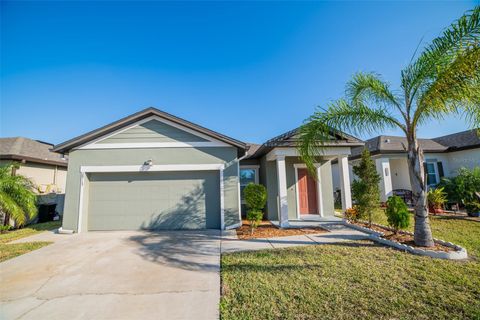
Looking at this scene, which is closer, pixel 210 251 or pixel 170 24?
pixel 210 251

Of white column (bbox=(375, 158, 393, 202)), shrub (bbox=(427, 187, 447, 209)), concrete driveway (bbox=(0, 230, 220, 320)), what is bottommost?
concrete driveway (bbox=(0, 230, 220, 320))

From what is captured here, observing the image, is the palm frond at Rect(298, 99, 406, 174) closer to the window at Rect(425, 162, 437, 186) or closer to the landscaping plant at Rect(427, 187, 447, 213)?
the landscaping plant at Rect(427, 187, 447, 213)

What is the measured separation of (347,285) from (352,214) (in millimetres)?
5733

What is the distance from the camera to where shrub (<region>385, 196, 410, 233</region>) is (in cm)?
664

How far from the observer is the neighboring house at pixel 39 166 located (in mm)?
10975

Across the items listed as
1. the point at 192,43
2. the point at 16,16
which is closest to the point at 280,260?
the point at 192,43

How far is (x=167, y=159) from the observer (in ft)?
31.1

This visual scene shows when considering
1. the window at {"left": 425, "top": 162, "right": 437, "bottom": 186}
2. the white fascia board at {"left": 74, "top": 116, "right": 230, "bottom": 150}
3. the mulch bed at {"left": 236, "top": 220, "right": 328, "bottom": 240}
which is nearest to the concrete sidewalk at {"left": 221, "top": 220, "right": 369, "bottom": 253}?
the mulch bed at {"left": 236, "top": 220, "right": 328, "bottom": 240}

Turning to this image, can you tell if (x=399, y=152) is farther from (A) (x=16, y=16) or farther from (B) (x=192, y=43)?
(A) (x=16, y=16)

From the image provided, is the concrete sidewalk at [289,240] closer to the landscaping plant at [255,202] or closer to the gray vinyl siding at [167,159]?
the landscaping plant at [255,202]

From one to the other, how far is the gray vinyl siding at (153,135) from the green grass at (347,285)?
5.65 metres

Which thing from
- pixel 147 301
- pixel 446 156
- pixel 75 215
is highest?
pixel 446 156

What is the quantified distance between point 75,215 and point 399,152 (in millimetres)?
18726

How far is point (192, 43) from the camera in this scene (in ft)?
34.6
